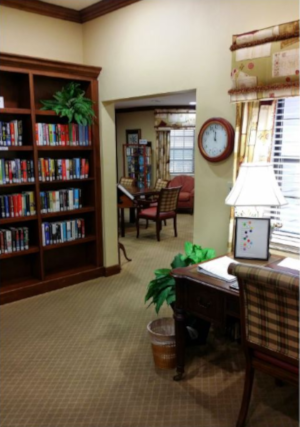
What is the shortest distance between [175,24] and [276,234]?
1986mm

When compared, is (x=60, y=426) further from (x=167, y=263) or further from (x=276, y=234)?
(x=167, y=263)

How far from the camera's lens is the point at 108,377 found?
8.61ft

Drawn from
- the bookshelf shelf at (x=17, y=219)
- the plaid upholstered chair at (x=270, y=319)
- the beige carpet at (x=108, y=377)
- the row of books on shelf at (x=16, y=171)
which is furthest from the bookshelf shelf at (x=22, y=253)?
the plaid upholstered chair at (x=270, y=319)

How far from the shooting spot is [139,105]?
916 centimetres

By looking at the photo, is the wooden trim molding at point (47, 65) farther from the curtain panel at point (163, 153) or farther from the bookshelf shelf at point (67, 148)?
the curtain panel at point (163, 153)

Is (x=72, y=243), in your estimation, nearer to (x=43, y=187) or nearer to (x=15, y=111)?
(x=43, y=187)

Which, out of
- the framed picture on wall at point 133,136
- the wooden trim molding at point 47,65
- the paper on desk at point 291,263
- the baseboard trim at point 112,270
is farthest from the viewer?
the framed picture on wall at point 133,136

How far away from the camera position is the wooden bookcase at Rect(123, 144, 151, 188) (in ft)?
30.7

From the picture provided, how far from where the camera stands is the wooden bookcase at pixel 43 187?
373cm

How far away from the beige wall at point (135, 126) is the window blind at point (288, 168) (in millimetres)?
6716

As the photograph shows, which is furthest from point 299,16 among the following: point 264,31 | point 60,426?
point 60,426

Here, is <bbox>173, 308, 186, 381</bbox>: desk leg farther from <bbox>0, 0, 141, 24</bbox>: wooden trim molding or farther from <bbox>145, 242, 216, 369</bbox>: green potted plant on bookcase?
<bbox>0, 0, 141, 24</bbox>: wooden trim molding

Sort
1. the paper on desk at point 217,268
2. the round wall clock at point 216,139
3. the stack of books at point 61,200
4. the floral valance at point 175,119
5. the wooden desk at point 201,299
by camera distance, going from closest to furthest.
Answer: the wooden desk at point 201,299
the paper on desk at point 217,268
the round wall clock at point 216,139
the stack of books at point 61,200
the floral valance at point 175,119

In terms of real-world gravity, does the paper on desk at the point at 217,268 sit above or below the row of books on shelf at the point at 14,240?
above
